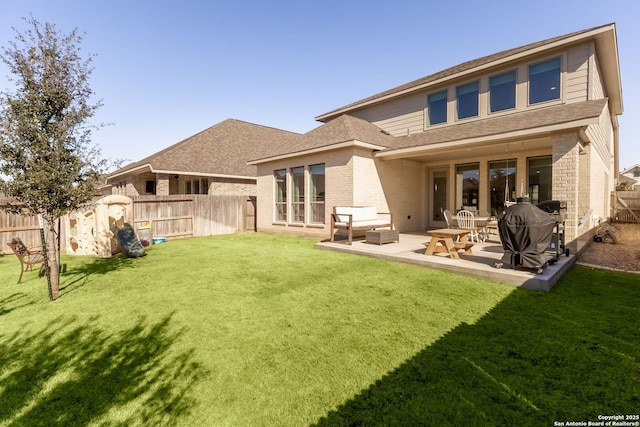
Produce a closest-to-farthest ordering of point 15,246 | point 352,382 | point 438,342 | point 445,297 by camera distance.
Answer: point 352,382, point 438,342, point 445,297, point 15,246

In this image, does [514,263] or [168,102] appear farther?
[168,102]

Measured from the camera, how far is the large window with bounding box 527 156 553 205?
10.3m

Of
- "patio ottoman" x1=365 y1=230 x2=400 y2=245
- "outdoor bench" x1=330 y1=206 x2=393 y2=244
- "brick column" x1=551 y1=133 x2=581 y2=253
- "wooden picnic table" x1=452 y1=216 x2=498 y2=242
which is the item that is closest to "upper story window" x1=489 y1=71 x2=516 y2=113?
"brick column" x1=551 y1=133 x2=581 y2=253

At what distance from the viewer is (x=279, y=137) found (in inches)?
956

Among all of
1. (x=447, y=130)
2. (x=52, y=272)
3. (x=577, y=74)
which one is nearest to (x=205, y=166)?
(x=52, y=272)

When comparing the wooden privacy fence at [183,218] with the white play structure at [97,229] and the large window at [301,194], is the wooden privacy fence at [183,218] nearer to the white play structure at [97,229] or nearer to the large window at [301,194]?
the white play structure at [97,229]

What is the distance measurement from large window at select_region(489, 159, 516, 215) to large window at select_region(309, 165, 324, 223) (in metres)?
6.88

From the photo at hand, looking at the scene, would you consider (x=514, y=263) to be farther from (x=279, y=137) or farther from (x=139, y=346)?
(x=279, y=137)

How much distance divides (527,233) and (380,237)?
4.16m

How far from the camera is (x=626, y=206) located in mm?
16922

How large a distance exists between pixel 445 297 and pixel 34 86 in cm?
769

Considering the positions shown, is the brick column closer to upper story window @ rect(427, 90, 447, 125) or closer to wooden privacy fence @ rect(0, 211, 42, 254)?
upper story window @ rect(427, 90, 447, 125)

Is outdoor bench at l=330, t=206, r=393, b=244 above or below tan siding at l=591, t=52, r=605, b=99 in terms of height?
below

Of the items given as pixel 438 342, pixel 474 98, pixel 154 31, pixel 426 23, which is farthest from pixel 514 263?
pixel 154 31
